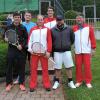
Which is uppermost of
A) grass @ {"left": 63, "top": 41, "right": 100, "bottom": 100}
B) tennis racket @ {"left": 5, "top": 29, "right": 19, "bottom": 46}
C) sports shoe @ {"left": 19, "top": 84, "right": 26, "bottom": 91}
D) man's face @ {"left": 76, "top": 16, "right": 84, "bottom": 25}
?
man's face @ {"left": 76, "top": 16, "right": 84, "bottom": 25}

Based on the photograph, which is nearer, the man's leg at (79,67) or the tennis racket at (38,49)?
the tennis racket at (38,49)

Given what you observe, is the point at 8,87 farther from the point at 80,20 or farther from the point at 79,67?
the point at 80,20

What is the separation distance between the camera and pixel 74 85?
1088 centimetres

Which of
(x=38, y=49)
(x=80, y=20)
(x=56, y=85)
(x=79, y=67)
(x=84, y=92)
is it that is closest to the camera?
(x=84, y=92)

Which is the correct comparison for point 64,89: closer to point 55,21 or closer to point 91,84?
point 91,84

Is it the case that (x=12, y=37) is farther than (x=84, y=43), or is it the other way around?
(x=84, y=43)

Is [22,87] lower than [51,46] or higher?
lower

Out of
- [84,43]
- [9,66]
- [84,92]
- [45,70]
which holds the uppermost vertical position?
[84,43]

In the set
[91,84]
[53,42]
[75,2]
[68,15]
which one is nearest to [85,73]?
[91,84]

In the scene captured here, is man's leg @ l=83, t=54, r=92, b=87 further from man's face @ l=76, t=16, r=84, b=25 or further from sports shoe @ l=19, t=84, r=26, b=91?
sports shoe @ l=19, t=84, r=26, b=91

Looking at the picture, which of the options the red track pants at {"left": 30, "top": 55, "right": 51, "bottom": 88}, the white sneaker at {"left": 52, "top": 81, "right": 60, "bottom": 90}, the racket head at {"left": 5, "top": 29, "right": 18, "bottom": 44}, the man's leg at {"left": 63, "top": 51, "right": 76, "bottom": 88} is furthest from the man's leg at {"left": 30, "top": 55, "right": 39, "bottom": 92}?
the man's leg at {"left": 63, "top": 51, "right": 76, "bottom": 88}

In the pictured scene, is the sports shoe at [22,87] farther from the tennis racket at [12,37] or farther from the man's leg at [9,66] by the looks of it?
the tennis racket at [12,37]

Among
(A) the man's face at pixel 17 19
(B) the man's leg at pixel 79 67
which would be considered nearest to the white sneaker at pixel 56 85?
(B) the man's leg at pixel 79 67

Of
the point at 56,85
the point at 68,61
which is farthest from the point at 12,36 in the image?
the point at 56,85
